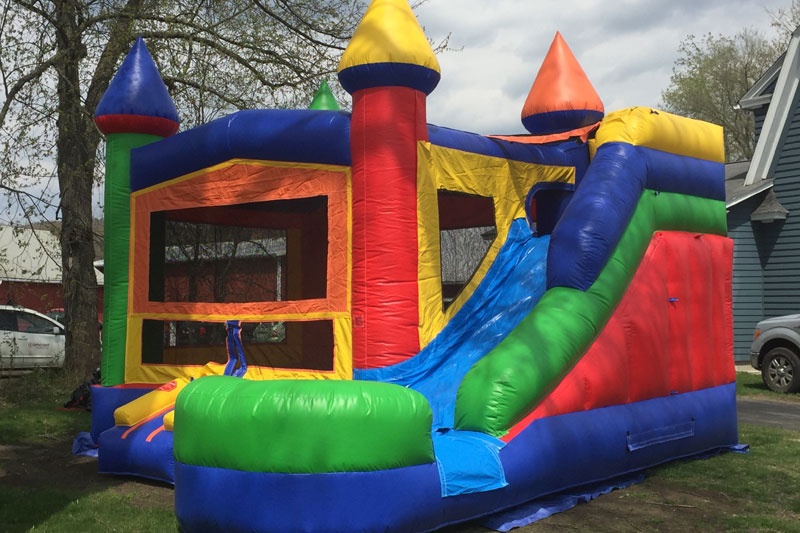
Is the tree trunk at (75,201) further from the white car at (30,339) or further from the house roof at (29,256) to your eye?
the white car at (30,339)

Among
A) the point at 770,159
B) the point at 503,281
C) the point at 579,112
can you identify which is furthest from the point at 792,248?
the point at 503,281

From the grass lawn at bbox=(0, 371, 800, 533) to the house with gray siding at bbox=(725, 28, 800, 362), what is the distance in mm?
7988

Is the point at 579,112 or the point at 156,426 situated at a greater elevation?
the point at 579,112

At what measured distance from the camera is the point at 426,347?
6.21 m

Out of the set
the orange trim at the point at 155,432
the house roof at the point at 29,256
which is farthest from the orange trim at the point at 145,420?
the house roof at the point at 29,256

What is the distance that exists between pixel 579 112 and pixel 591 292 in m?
3.44

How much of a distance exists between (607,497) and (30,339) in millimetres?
11856

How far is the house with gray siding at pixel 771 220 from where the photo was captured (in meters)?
15.5

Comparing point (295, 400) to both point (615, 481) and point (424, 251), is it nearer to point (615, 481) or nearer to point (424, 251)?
point (424, 251)

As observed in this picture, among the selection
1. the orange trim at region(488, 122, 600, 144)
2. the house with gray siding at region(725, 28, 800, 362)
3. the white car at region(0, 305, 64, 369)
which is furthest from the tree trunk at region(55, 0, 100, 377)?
the house with gray siding at region(725, 28, 800, 362)

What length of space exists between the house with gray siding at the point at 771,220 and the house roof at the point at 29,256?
11925 millimetres

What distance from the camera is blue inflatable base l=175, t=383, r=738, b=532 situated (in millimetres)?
4145

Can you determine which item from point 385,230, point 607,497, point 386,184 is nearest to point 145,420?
point 385,230

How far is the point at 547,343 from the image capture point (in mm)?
5473
